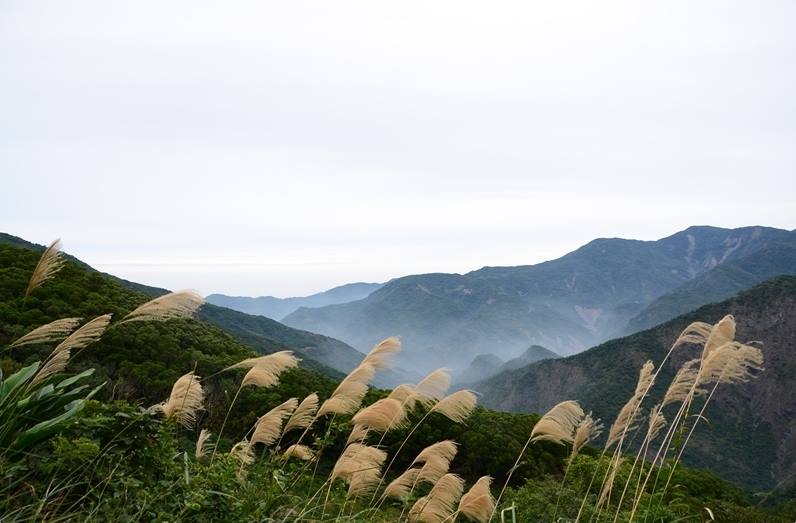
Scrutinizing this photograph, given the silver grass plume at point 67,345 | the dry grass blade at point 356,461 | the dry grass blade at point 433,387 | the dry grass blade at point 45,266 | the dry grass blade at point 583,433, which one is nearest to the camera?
the silver grass plume at point 67,345

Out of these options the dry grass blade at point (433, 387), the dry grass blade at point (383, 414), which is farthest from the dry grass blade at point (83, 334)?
the dry grass blade at point (433, 387)

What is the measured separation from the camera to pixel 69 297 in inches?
584

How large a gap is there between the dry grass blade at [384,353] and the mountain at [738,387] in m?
81.6

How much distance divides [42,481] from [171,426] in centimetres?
73

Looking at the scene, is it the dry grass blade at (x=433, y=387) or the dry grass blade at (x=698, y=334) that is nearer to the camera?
the dry grass blade at (x=698, y=334)

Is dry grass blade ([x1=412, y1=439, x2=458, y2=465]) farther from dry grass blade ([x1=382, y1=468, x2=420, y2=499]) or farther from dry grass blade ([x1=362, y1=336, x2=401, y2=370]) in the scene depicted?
dry grass blade ([x1=362, y1=336, x2=401, y2=370])

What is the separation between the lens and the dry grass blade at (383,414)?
377 centimetres

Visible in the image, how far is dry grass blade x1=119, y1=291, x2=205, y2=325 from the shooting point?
11.3 ft

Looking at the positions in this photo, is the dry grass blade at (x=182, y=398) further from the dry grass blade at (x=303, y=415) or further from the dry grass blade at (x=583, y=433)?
the dry grass blade at (x=583, y=433)

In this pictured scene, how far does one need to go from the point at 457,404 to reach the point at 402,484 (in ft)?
2.36

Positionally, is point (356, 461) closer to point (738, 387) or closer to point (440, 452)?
point (440, 452)

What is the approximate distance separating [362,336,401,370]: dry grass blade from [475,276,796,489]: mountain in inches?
3213

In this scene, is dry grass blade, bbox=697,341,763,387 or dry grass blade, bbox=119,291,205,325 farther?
dry grass blade, bbox=119,291,205,325

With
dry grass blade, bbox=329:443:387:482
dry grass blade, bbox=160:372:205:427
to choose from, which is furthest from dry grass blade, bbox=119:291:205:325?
dry grass blade, bbox=329:443:387:482
